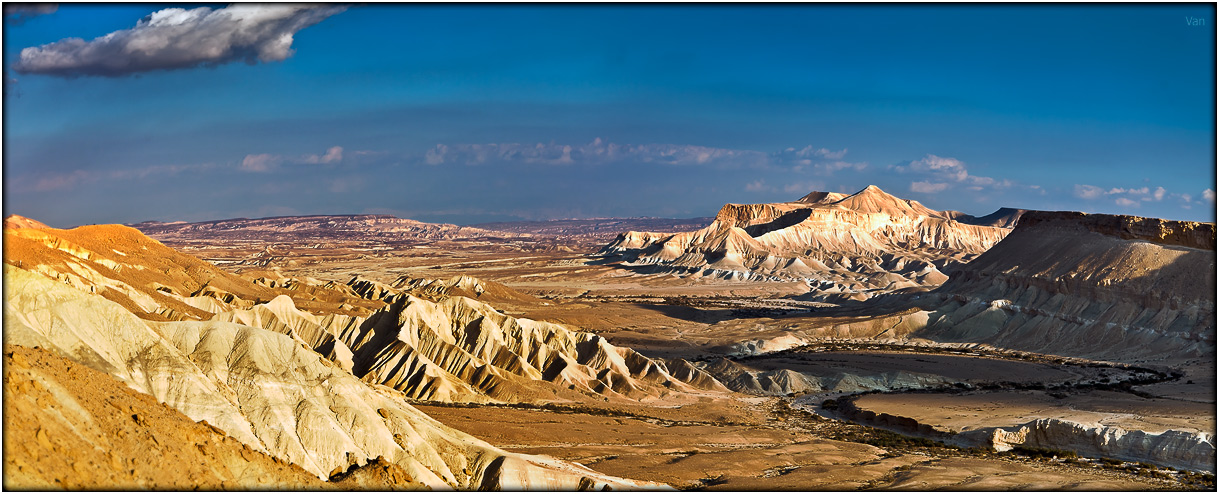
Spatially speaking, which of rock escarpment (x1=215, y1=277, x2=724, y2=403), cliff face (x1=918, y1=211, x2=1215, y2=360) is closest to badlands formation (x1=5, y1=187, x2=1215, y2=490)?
rock escarpment (x1=215, y1=277, x2=724, y2=403)

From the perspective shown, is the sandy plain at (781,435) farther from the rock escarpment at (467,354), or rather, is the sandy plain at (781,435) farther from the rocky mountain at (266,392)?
the rocky mountain at (266,392)

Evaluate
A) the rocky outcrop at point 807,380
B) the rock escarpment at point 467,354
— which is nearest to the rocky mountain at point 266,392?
the rock escarpment at point 467,354

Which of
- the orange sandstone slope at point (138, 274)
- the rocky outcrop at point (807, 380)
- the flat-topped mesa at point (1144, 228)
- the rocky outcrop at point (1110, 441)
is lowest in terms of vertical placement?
the rocky outcrop at point (807, 380)

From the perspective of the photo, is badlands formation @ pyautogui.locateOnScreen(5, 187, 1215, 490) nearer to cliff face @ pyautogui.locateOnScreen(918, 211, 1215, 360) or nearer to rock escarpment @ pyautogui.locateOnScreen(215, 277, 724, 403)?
rock escarpment @ pyautogui.locateOnScreen(215, 277, 724, 403)

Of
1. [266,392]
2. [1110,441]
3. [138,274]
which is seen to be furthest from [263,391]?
[138,274]

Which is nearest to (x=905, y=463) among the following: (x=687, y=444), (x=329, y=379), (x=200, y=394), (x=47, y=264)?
(x=687, y=444)
